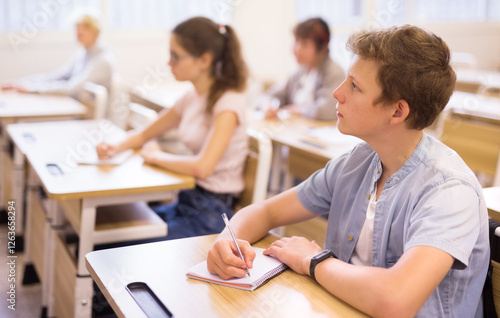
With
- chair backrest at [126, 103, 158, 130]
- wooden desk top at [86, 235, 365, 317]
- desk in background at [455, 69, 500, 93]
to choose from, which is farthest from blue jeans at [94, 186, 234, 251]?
desk in background at [455, 69, 500, 93]

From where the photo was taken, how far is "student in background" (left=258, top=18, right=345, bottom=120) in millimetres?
3439

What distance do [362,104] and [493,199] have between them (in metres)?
0.59

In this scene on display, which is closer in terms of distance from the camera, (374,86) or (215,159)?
(374,86)

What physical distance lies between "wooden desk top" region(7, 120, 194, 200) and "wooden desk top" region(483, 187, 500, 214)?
0.96 m

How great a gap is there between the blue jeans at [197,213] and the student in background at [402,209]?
765mm

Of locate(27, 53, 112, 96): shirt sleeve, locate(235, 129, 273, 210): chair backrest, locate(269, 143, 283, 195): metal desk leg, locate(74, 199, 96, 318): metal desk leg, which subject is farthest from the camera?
locate(27, 53, 112, 96): shirt sleeve

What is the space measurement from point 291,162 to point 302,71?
1123 millimetres

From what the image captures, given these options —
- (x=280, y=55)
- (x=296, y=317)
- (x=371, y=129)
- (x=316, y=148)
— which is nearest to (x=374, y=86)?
(x=371, y=129)

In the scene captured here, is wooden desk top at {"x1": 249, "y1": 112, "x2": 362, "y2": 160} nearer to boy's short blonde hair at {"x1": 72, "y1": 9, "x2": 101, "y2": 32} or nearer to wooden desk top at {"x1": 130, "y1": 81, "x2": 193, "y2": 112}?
wooden desk top at {"x1": 130, "y1": 81, "x2": 193, "y2": 112}

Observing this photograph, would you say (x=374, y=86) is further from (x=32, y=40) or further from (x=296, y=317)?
(x=32, y=40)

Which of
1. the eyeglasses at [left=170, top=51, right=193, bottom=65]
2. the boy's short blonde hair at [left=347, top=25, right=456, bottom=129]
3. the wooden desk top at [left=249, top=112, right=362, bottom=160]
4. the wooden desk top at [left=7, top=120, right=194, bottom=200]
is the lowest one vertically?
the wooden desk top at [left=7, top=120, right=194, bottom=200]

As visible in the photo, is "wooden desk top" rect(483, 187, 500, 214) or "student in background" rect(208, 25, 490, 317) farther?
"wooden desk top" rect(483, 187, 500, 214)

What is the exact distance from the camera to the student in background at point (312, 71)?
3439 millimetres

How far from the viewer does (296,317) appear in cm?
102
